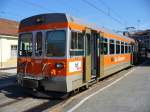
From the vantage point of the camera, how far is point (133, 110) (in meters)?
8.41

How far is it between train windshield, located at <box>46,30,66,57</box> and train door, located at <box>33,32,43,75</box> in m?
0.35

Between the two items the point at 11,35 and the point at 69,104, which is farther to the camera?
the point at 11,35

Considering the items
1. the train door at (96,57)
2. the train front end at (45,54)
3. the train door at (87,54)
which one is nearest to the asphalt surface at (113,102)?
the train door at (87,54)

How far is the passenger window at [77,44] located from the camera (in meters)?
10.5

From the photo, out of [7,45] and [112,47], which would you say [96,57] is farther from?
[7,45]

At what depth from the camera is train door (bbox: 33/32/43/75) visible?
1059 centimetres

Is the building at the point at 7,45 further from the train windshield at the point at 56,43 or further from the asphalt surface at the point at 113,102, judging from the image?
the asphalt surface at the point at 113,102

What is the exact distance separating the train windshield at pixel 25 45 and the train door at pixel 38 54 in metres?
0.39

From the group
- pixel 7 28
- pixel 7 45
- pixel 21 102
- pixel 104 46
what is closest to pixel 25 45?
pixel 21 102

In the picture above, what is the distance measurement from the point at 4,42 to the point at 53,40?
20313 mm

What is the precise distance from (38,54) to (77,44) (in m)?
1.48

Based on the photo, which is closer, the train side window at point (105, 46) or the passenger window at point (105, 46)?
the passenger window at point (105, 46)

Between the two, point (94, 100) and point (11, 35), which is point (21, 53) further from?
point (11, 35)

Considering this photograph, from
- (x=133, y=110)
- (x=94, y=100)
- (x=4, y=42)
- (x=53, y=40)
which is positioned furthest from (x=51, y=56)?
(x=4, y=42)
